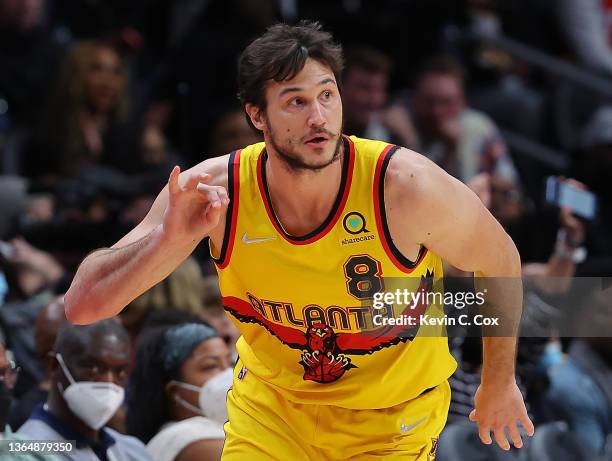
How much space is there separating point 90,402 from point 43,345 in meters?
0.65

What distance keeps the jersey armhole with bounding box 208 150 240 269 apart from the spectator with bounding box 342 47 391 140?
13.7 ft

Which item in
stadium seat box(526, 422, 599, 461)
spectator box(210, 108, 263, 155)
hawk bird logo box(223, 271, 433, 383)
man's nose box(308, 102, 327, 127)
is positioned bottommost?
stadium seat box(526, 422, 599, 461)

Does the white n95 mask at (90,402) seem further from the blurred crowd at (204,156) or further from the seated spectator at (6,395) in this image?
the seated spectator at (6,395)

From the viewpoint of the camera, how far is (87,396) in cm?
488

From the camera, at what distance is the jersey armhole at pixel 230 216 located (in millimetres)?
4141

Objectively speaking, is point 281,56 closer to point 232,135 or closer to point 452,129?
point 232,135

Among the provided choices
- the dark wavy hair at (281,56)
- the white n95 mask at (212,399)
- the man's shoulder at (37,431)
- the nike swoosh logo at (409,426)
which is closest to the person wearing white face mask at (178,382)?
the white n95 mask at (212,399)

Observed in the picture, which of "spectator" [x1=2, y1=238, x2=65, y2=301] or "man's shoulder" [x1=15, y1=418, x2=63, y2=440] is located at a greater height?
"spectator" [x1=2, y1=238, x2=65, y2=301]

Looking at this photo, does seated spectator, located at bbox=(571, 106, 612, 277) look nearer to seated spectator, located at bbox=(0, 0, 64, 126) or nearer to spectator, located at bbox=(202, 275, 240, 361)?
spectator, located at bbox=(202, 275, 240, 361)

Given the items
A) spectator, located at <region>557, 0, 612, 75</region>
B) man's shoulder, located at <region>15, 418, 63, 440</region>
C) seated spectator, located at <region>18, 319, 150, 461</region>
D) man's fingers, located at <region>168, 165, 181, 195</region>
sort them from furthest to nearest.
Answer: spectator, located at <region>557, 0, 612, 75</region> < seated spectator, located at <region>18, 319, 150, 461</region> < man's shoulder, located at <region>15, 418, 63, 440</region> < man's fingers, located at <region>168, 165, 181, 195</region>

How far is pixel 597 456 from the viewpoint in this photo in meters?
6.09

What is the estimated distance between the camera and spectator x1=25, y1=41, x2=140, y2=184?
317 inches

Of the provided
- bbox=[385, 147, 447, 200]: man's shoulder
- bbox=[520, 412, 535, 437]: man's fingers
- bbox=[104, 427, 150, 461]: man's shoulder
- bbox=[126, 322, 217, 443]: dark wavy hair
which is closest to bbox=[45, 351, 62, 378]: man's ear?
bbox=[104, 427, 150, 461]: man's shoulder

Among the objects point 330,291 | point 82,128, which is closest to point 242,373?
point 330,291
